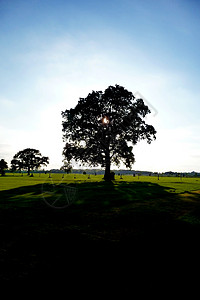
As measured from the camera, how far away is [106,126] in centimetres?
3628

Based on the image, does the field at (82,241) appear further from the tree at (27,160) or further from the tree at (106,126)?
the tree at (27,160)

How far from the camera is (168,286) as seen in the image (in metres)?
2.69

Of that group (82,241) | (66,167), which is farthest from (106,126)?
(82,241)

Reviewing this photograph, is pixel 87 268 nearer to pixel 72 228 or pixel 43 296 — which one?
pixel 43 296

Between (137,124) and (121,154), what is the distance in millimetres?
6687

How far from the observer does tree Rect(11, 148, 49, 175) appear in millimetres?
96938

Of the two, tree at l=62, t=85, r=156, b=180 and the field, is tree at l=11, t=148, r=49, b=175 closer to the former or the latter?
tree at l=62, t=85, r=156, b=180

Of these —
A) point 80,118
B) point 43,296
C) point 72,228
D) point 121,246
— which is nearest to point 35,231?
point 72,228

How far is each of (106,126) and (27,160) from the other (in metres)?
74.4

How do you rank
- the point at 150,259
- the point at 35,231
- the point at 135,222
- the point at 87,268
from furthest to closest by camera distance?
the point at 135,222 → the point at 35,231 → the point at 150,259 → the point at 87,268

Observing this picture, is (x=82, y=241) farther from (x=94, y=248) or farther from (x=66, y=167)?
(x=66, y=167)

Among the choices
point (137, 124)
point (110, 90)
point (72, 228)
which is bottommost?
point (72, 228)

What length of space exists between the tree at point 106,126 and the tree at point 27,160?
68094 millimetres

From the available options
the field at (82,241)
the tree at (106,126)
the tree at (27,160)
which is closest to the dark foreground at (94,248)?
the field at (82,241)
